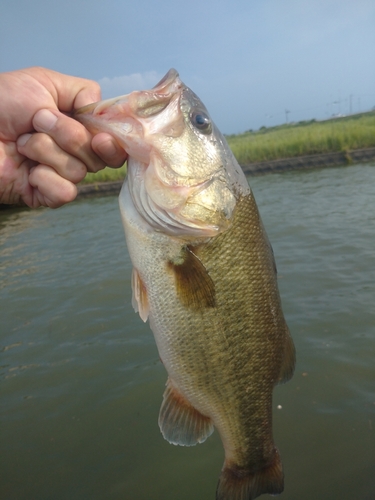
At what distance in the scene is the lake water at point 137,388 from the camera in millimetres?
3309

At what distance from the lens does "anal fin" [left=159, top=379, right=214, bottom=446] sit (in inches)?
75.4

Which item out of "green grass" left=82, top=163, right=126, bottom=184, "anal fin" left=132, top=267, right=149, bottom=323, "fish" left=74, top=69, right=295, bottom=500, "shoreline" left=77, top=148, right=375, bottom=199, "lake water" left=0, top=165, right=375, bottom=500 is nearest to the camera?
"fish" left=74, top=69, right=295, bottom=500

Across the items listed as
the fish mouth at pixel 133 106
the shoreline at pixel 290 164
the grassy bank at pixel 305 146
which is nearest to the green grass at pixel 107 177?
the grassy bank at pixel 305 146

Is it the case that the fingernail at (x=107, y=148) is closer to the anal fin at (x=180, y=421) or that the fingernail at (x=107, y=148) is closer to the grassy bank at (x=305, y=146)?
the anal fin at (x=180, y=421)

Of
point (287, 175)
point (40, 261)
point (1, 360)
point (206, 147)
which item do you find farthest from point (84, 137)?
point (287, 175)

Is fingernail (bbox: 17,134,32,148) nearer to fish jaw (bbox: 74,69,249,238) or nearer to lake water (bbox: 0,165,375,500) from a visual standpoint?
fish jaw (bbox: 74,69,249,238)

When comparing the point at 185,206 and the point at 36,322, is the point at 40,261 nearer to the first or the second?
the point at 36,322

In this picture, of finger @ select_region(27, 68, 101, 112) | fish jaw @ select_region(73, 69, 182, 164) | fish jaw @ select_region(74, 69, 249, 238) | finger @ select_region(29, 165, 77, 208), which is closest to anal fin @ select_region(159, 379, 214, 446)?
fish jaw @ select_region(74, 69, 249, 238)

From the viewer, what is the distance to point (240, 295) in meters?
1.79

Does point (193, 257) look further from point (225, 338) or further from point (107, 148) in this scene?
point (107, 148)

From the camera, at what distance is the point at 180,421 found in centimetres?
194

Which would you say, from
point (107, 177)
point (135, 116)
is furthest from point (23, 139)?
point (107, 177)

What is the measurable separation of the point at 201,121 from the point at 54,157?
2.35ft

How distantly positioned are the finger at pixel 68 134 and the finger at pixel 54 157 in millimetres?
24
